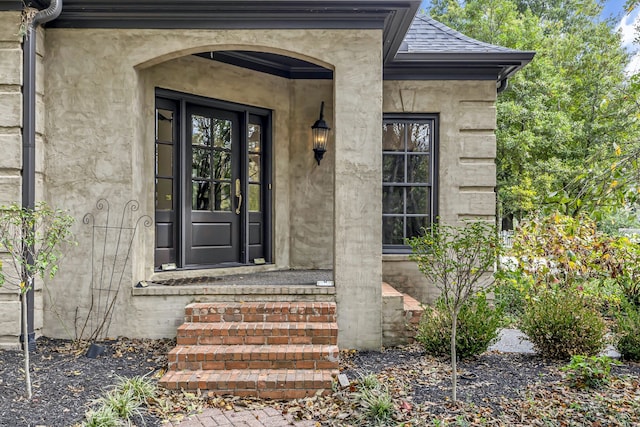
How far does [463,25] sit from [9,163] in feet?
44.8

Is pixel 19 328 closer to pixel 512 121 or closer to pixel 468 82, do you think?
pixel 468 82

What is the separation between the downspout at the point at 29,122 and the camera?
4.35m

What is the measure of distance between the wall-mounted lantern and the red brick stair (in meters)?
2.66

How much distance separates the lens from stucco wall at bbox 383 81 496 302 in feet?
20.5

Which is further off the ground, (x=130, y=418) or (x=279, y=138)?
(x=279, y=138)

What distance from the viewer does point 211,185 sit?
236 inches

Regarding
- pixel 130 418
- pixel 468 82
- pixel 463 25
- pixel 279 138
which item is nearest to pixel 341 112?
pixel 279 138

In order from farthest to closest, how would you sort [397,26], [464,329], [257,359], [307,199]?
[307,199]
[397,26]
[464,329]
[257,359]

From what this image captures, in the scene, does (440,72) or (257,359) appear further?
(440,72)

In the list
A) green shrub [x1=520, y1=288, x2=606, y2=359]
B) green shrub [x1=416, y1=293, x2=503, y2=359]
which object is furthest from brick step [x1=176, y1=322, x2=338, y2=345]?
green shrub [x1=520, y1=288, x2=606, y2=359]

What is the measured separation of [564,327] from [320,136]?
12.6 feet

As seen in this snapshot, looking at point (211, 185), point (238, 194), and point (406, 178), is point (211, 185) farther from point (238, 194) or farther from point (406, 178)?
point (406, 178)

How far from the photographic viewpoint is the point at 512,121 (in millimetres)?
11609

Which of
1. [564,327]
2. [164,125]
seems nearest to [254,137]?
[164,125]
